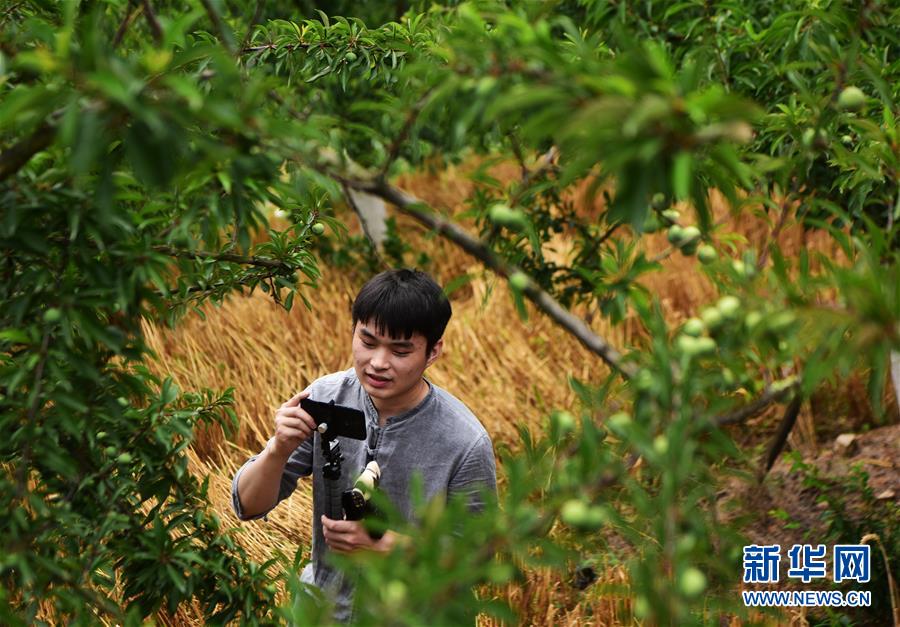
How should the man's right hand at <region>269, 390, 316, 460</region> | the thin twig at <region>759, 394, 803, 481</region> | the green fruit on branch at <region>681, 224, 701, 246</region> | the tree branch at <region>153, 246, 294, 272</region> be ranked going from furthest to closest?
1. the thin twig at <region>759, 394, 803, 481</region>
2. the man's right hand at <region>269, 390, 316, 460</region>
3. the tree branch at <region>153, 246, 294, 272</region>
4. the green fruit on branch at <region>681, 224, 701, 246</region>

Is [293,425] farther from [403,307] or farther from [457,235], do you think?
[457,235]

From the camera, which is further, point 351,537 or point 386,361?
point 386,361

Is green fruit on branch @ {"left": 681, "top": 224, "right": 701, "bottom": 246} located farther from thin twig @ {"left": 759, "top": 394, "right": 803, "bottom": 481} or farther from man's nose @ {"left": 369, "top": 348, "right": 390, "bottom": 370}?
thin twig @ {"left": 759, "top": 394, "right": 803, "bottom": 481}

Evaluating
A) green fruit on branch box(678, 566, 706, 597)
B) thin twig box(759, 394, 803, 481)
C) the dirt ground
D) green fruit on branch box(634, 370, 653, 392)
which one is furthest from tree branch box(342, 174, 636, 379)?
thin twig box(759, 394, 803, 481)

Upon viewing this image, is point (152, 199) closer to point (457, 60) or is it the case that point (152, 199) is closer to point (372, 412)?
point (457, 60)

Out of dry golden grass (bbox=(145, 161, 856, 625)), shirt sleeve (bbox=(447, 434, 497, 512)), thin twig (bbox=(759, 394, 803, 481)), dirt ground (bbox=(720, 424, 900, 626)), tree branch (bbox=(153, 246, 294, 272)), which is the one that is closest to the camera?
tree branch (bbox=(153, 246, 294, 272))

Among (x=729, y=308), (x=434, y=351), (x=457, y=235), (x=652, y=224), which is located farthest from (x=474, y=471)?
(x=729, y=308)

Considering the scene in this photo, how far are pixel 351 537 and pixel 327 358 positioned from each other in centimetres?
256

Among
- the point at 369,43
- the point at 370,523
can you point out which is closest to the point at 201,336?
the point at 369,43

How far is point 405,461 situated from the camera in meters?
2.12

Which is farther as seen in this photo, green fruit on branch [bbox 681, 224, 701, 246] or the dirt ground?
the dirt ground

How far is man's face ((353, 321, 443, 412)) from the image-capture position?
209cm

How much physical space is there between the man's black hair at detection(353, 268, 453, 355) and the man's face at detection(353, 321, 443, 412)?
0.02 m

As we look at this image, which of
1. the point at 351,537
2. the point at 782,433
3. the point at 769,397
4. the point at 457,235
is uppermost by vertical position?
the point at 457,235
